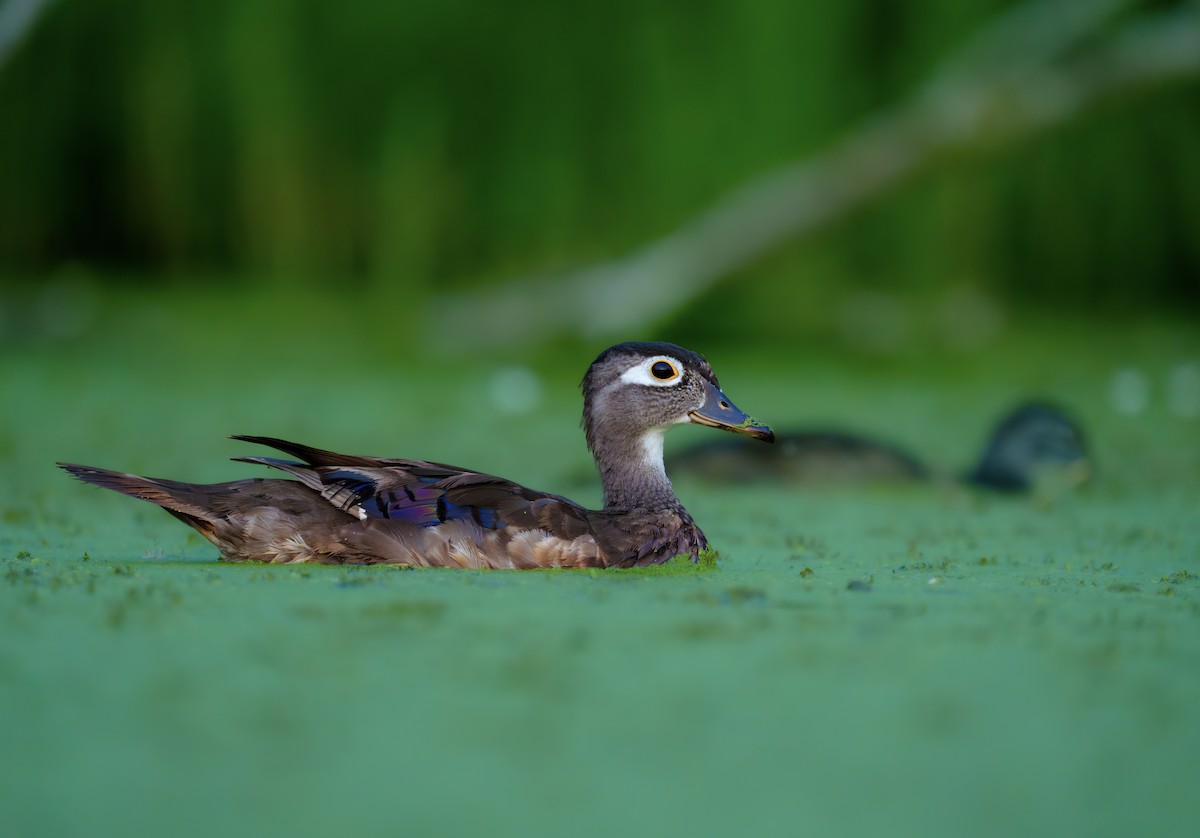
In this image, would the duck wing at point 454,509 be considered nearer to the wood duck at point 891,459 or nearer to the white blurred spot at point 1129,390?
the wood duck at point 891,459

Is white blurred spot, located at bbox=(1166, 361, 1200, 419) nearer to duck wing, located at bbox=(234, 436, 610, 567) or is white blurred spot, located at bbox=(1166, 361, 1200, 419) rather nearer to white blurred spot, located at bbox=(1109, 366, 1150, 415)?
white blurred spot, located at bbox=(1109, 366, 1150, 415)

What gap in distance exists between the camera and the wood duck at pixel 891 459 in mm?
7758

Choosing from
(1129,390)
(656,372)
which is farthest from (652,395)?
(1129,390)

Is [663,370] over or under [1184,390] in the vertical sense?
under

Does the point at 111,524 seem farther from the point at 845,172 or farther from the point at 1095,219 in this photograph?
the point at 1095,219

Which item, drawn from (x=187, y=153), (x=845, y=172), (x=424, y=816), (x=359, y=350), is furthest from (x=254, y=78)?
(x=424, y=816)

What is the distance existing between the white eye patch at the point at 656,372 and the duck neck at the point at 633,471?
0.16 m

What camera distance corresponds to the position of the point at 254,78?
1179 centimetres

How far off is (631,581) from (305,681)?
145cm

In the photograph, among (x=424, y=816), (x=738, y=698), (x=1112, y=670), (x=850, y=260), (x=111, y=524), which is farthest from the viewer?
(x=850, y=260)

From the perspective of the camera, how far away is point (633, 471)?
5629 mm

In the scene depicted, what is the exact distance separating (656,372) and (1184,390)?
5722 millimetres

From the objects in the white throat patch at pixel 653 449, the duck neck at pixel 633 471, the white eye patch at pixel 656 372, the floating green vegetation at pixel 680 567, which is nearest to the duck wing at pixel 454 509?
the floating green vegetation at pixel 680 567

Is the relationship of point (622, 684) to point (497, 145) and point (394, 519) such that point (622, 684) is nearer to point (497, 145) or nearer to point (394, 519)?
point (394, 519)
